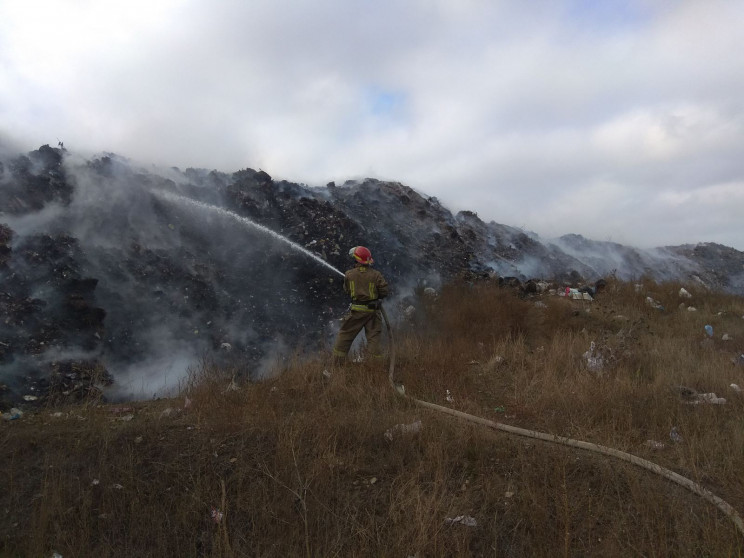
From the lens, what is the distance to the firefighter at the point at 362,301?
5402 millimetres

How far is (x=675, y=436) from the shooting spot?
11.0 ft

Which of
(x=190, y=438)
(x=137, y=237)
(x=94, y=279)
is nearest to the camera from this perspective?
(x=190, y=438)

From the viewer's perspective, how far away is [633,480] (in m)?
2.73

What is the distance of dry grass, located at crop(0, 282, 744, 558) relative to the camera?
2.42 metres

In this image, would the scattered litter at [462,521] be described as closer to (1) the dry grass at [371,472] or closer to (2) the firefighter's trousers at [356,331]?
(1) the dry grass at [371,472]

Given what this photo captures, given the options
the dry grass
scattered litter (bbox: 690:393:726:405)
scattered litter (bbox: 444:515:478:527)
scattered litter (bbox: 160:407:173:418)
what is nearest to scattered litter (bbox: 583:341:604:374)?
the dry grass

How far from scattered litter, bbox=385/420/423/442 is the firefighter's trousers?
1.93m

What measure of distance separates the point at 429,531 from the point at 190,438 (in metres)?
1.81

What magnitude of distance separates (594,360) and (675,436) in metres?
1.64

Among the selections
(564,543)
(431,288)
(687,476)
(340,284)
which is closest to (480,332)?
(431,288)

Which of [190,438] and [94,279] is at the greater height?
[94,279]

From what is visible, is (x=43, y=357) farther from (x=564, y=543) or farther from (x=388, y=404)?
(x=564, y=543)

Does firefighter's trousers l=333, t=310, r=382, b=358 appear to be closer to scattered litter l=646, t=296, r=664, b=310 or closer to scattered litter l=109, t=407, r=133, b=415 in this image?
scattered litter l=109, t=407, r=133, b=415

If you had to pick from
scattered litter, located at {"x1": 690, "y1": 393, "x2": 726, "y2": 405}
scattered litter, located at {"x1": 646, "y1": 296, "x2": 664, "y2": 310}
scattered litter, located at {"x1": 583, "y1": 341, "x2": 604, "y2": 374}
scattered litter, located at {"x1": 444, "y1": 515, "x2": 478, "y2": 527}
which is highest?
scattered litter, located at {"x1": 646, "y1": 296, "x2": 664, "y2": 310}
